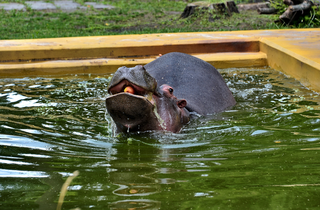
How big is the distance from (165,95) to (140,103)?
491 millimetres

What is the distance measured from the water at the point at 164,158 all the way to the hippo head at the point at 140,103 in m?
0.12

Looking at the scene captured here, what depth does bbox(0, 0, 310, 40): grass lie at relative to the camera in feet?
32.6

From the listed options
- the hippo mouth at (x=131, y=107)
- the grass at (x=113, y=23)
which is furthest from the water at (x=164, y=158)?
the grass at (x=113, y=23)

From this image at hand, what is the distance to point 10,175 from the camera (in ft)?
8.23

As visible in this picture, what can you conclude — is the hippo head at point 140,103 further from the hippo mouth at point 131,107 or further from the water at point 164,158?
the water at point 164,158

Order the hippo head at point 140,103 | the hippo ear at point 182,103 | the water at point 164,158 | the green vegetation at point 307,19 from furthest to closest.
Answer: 1. the green vegetation at point 307,19
2. the hippo ear at point 182,103
3. the hippo head at point 140,103
4. the water at point 164,158

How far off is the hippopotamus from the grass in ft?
15.9

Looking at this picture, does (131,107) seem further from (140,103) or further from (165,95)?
(165,95)

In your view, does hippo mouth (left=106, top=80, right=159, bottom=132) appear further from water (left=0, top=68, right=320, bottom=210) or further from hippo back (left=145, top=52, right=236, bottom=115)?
hippo back (left=145, top=52, right=236, bottom=115)

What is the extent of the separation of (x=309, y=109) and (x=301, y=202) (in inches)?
99.6

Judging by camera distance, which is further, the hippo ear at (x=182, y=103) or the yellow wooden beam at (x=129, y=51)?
the yellow wooden beam at (x=129, y=51)

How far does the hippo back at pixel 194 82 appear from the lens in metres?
4.41

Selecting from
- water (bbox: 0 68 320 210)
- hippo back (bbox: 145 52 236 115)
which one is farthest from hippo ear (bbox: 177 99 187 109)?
hippo back (bbox: 145 52 236 115)

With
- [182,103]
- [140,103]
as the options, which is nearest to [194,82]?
[182,103]
